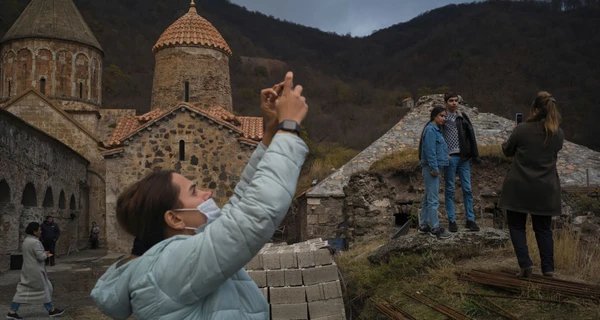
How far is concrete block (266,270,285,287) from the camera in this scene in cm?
616

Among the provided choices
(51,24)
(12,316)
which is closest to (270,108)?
(12,316)

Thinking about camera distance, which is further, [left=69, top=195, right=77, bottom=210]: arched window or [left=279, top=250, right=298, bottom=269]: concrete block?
[left=69, top=195, right=77, bottom=210]: arched window

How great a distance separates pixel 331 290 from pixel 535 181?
99.3 inches

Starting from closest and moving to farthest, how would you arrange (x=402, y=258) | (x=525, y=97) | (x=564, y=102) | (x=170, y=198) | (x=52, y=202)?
(x=170, y=198)
(x=402, y=258)
(x=52, y=202)
(x=564, y=102)
(x=525, y=97)

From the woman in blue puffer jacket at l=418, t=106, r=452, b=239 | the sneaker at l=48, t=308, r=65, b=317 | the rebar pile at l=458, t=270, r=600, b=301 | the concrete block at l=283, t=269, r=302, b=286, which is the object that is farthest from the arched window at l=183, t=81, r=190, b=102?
the rebar pile at l=458, t=270, r=600, b=301

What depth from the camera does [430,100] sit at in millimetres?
16047

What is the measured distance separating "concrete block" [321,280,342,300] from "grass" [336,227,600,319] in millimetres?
384

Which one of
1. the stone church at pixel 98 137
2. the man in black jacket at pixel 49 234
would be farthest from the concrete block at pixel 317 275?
the man in black jacket at pixel 49 234

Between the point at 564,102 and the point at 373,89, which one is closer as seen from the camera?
the point at 564,102

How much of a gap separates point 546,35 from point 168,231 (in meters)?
76.1

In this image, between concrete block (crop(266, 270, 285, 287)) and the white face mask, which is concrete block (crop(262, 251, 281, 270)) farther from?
the white face mask

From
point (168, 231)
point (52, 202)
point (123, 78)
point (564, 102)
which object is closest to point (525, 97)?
point (564, 102)

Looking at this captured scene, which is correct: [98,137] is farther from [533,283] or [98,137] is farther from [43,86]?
[533,283]

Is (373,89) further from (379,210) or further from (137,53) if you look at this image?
(379,210)
